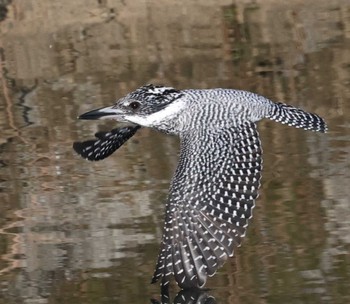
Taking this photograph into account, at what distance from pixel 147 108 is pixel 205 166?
1089 millimetres

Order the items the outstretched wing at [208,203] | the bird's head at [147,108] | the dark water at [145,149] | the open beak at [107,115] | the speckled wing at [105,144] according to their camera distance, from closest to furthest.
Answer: the outstretched wing at [208,203] < the dark water at [145,149] < the bird's head at [147,108] < the open beak at [107,115] < the speckled wing at [105,144]

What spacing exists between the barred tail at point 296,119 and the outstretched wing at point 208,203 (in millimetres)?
421

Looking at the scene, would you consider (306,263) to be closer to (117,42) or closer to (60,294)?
(60,294)

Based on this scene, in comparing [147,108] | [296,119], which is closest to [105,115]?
[147,108]

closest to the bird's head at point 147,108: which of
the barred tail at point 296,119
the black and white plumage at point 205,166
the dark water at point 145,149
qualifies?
the black and white plumage at point 205,166

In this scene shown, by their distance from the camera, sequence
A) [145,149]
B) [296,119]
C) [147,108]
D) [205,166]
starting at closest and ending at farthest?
1. [205,166]
2. [296,119]
3. [147,108]
4. [145,149]

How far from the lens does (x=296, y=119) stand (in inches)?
402

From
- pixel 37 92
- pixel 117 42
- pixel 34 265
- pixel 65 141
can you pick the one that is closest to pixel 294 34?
pixel 117 42

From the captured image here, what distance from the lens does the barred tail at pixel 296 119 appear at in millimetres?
10188

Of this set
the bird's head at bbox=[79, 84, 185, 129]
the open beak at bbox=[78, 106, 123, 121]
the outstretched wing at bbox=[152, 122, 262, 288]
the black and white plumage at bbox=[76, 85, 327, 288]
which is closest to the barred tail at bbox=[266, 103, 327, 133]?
the black and white plumage at bbox=[76, 85, 327, 288]

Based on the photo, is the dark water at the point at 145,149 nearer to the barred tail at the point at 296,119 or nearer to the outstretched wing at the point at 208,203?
the outstretched wing at the point at 208,203

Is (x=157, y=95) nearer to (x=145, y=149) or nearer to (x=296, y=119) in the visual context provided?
(x=296, y=119)

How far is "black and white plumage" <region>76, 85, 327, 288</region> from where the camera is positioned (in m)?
8.95

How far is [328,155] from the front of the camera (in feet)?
41.3
